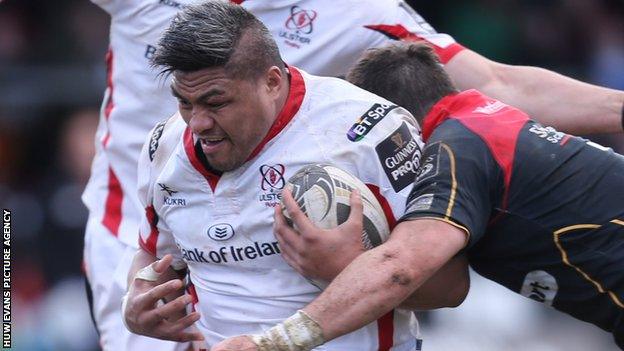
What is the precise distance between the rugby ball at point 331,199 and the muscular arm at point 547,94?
158 centimetres

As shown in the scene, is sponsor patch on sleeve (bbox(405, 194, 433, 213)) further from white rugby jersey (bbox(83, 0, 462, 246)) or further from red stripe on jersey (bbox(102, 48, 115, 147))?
red stripe on jersey (bbox(102, 48, 115, 147))

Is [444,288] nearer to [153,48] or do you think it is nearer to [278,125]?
[278,125]

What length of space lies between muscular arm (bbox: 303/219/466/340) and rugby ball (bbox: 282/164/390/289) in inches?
8.0

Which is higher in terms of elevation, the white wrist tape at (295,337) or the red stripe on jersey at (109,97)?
the white wrist tape at (295,337)

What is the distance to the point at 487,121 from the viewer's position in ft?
15.1

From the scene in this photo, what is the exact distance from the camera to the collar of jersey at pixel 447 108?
15.6 feet

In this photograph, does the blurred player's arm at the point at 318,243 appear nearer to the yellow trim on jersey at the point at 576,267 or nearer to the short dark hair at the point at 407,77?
the yellow trim on jersey at the point at 576,267

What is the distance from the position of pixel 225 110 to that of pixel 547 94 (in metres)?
1.88

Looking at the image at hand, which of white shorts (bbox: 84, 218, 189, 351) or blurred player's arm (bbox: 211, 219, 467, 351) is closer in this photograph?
blurred player's arm (bbox: 211, 219, 467, 351)

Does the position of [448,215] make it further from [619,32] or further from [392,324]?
[619,32]

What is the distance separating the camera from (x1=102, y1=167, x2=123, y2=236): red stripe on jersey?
657 cm

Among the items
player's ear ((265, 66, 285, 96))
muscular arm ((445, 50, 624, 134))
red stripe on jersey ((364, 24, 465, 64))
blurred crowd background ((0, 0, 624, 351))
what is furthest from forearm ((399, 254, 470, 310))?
blurred crowd background ((0, 0, 624, 351))

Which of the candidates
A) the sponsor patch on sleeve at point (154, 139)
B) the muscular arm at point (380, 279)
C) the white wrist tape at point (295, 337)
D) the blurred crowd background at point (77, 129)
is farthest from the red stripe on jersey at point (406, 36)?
the blurred crowd background at point (77, 129)

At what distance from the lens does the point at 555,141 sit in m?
4.66
